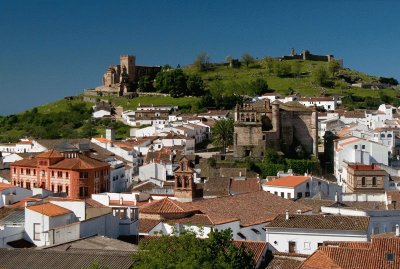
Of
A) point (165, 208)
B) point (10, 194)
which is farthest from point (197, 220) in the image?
point (10, 194)

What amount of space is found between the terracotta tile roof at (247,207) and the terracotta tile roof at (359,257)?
7904 mm

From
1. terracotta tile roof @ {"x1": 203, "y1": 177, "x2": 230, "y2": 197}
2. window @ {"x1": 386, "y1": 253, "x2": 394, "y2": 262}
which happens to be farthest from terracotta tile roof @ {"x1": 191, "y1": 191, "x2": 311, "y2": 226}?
window @ {"x1": 386, "y1": 253, "x2": 394, "y2": 262}

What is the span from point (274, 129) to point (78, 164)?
23.9m

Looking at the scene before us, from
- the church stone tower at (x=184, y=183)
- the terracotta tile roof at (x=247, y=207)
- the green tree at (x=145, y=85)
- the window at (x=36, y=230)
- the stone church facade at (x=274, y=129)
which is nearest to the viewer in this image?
the window at (x=36, y=230)

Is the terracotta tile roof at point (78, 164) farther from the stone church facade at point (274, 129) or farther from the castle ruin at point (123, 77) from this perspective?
the castle ruin at point (123, 77)

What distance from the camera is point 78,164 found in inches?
2028

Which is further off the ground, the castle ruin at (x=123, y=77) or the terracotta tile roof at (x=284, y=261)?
the castle ruin at (x=123, y=77)

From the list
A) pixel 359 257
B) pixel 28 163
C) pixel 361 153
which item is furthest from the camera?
pixel 361 153

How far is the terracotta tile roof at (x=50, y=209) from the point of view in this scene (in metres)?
29.4

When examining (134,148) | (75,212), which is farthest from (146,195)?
(134,148)

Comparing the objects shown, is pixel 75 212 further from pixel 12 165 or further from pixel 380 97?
pixel 380 97

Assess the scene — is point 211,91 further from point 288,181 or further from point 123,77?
point 288,181

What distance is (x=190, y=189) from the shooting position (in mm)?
42156

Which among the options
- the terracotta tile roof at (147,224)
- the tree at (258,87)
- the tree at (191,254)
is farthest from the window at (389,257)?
the tree at (258,87)
